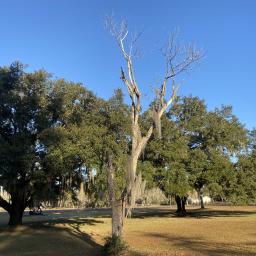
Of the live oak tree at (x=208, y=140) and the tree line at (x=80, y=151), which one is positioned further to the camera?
the live oak tree at (x=208, y=140)

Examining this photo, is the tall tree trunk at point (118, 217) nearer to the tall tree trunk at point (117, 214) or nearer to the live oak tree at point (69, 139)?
the tall tree trunk at point (117, 214)

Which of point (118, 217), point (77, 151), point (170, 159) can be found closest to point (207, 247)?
point (118, 217)

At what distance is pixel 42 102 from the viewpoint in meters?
27.5

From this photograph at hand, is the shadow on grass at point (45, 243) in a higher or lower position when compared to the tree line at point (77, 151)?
lower

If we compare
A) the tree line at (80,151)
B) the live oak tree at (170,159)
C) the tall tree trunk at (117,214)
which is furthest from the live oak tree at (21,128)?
the tall tree trunk at (117,214)

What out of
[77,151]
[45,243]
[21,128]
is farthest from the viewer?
[21,128]

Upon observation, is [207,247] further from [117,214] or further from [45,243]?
[45,243]

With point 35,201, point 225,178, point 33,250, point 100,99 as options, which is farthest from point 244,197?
point 33,250

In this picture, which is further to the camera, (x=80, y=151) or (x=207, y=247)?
(x=80, y=151)

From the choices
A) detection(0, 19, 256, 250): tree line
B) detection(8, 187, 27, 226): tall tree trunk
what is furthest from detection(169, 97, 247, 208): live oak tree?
detection(8, 187, 27, 226): tall tree trunk

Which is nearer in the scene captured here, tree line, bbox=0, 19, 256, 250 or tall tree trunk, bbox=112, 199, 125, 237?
tall tree trunk, bbox=112, 199, 125, 237

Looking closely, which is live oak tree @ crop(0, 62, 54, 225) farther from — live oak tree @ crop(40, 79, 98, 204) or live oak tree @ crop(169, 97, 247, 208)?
live oak tree @ crop(169, 97, 247, 208)

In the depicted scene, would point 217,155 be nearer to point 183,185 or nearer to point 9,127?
point 183,185

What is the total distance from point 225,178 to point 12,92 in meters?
18.3
